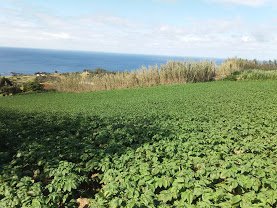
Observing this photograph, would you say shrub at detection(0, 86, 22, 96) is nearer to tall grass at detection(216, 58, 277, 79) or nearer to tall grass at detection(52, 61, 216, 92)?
tall grass at detection(52, 61, 216, 92)

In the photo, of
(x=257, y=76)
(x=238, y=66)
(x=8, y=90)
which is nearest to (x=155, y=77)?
(x=257, y=76)

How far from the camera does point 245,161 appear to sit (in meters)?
5.88

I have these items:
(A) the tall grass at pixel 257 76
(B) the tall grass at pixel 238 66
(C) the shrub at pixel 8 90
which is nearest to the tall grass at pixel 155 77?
(B) the tall grass at pixel 238 66

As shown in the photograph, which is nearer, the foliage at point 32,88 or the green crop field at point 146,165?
the green crop field at point 146,165

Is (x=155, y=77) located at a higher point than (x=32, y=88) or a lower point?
higher

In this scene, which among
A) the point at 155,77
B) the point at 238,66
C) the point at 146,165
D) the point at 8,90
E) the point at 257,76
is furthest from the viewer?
the point at 238,66

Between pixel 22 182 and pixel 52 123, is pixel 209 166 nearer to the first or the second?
pixel 22 182

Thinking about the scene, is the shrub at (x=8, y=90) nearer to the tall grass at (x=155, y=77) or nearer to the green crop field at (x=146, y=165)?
the tall grass at (x=155, y=77)

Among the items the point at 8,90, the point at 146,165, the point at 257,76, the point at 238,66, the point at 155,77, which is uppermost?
the point at 238,66

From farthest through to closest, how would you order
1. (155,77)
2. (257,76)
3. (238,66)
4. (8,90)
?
(238,66)
(8,90)
(155,77)
(257,76)

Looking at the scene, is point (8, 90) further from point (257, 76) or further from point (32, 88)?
point (257, 76)

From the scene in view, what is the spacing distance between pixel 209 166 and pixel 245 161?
650 mm

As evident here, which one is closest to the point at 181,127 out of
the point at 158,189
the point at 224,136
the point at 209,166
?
the point at 224,136

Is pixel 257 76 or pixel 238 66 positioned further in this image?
pixel 238 66
